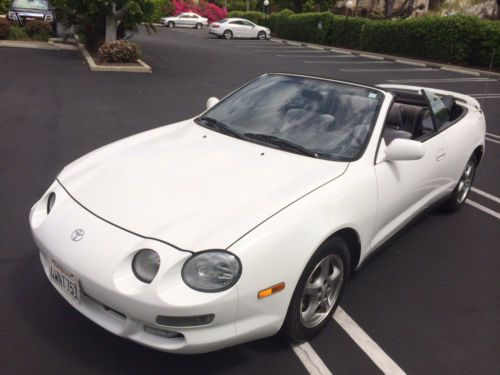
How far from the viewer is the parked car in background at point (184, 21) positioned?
39031 mm

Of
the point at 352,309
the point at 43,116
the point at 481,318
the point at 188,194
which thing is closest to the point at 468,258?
the point at 481,318

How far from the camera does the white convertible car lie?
2195 millimetres

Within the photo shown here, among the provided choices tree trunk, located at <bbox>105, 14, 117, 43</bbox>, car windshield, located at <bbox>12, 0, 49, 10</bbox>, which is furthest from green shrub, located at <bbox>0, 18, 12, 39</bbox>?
tree trunk, located at <bbox>105, 14, 117, 43</bbox>

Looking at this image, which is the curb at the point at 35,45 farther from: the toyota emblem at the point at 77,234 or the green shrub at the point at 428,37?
the toyota emblem at the point at 77,234

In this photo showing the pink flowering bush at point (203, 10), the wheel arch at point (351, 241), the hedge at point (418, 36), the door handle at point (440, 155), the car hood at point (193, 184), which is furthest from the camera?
the pink flowering bush at point (203, 10)

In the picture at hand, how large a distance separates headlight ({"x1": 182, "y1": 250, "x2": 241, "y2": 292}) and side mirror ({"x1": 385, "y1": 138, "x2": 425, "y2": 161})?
4.94ft

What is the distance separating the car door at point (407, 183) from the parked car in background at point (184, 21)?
38236 mm

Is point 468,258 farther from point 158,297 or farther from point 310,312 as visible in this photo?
point 158,297

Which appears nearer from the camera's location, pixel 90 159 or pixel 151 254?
pixel 151 254

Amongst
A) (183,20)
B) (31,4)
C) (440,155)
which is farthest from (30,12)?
(183,20)

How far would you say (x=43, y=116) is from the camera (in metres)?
7.50

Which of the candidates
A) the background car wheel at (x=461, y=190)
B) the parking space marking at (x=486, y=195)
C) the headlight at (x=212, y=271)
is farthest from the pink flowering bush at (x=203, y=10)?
the headlight at (x=212, y=271)

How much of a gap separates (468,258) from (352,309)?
1.45 metres

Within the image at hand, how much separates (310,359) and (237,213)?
0.97 metres
